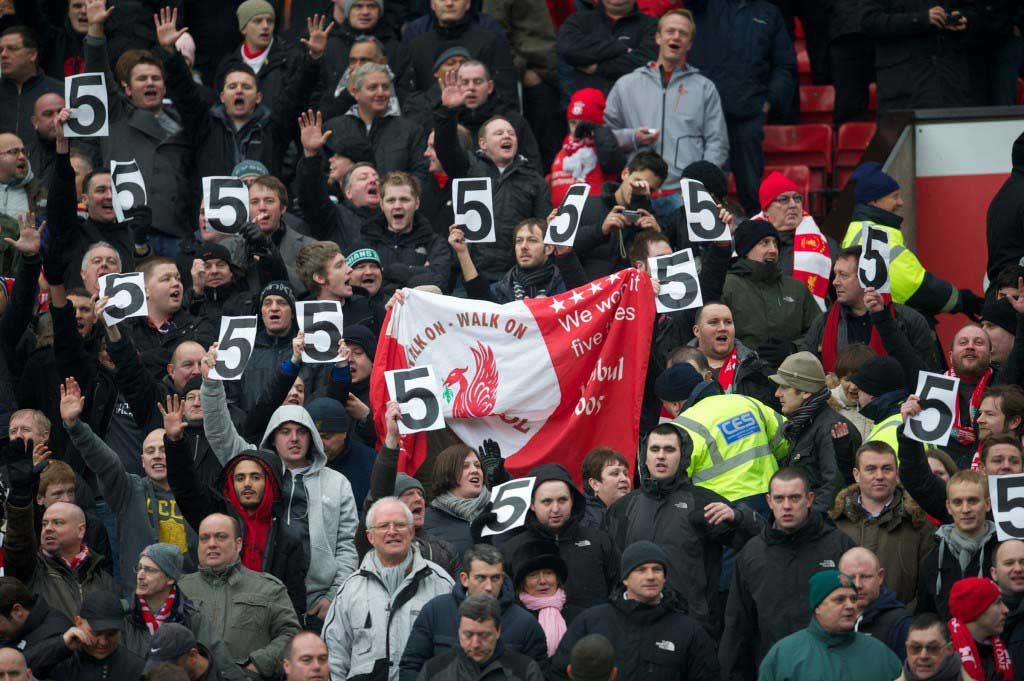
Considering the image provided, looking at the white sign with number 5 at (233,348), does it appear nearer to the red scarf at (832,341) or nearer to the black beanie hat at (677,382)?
the black beanie hat at (677,382)

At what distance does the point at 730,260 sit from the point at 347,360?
2850 millimetres

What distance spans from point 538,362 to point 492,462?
1102 mm

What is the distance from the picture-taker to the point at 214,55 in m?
18.2

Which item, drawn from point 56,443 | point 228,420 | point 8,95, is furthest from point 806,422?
point 8,95

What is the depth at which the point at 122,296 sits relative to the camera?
12719 mm

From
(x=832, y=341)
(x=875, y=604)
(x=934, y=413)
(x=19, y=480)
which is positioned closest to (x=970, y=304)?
(x=832, y=341)

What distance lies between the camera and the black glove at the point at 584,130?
15664 millimetres

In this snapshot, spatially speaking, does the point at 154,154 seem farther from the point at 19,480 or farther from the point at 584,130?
the point at 19,480

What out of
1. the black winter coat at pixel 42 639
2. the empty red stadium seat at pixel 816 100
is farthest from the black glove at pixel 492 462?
the empty red stadium seat at pixel 816 100

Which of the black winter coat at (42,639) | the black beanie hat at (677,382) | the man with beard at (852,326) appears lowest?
the black winter coat at (42,639)

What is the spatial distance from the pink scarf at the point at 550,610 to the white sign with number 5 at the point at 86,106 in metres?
4.58

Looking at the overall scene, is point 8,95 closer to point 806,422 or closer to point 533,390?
point 533,390

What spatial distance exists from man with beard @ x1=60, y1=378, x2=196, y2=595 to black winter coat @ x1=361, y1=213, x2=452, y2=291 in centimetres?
264

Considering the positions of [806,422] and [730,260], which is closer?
[806,422]
